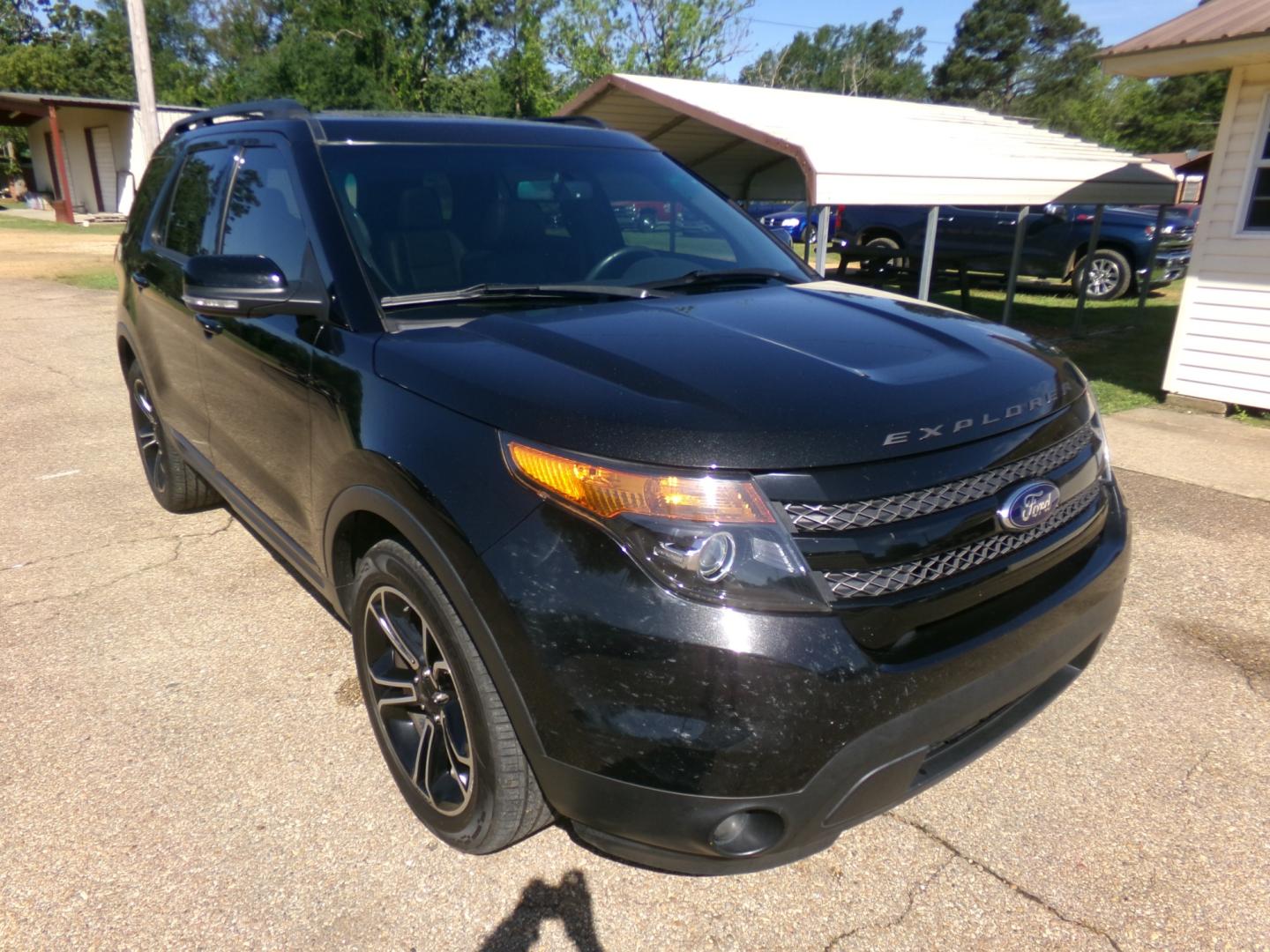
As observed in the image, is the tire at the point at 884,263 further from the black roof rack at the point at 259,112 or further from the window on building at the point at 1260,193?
the black roof rack at the point at 259,112

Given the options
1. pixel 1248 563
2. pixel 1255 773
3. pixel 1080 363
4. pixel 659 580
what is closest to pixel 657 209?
pixel 659 580

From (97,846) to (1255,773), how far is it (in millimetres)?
3381

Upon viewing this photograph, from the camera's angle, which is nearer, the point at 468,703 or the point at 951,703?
the point at 951,703

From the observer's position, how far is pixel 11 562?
13.8ft

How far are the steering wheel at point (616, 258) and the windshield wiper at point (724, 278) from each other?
0.15 m

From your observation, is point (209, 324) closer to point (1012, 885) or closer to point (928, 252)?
point (1012, 885)

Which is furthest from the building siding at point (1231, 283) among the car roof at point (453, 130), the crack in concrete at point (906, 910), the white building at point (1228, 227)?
the crack in concrete at point (906, 910)

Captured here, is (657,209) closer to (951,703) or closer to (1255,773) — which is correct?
(951,703)

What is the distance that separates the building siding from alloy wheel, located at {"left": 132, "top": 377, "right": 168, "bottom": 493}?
25.1 feet

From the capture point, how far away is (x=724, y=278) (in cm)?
307

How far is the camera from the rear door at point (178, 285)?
142 inches

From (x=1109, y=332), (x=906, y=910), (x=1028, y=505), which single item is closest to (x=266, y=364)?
(x=1028, y=505)

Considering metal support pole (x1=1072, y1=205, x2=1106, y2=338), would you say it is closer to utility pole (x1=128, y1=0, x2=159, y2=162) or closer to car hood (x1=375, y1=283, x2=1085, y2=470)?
car hood (x1=375, y1=283, x2=1085, y2=470)

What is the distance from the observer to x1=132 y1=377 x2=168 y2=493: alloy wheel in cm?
461
